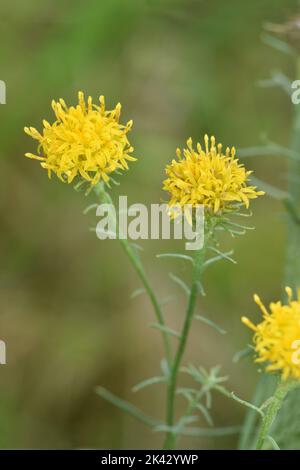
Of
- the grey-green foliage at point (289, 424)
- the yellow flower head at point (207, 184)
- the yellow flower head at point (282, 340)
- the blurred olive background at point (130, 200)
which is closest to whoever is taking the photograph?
the yellow flower head at point (282, 340)

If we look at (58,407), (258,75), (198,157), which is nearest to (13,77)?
(258,75)

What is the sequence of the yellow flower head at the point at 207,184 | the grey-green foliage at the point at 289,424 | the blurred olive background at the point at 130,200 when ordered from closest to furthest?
1. the yellow flower head at the point at 207,184
2. the grey-green foliage at the point at 289,424
3. the blurred olive background at the point at 130,200

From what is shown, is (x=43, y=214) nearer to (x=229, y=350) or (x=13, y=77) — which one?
(x=13, y=77)
